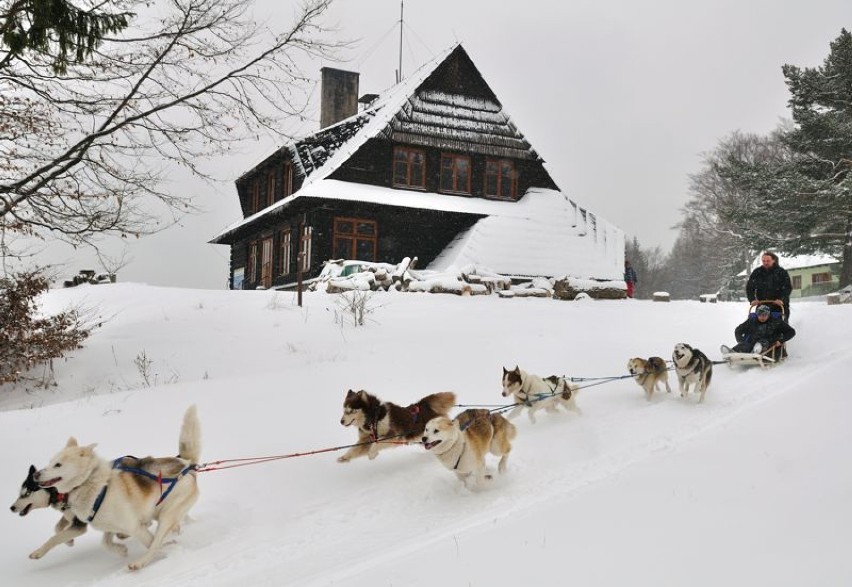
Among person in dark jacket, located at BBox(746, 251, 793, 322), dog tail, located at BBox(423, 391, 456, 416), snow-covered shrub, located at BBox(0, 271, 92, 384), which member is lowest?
dog tail, located at BBox(423, 391, 456, 416)

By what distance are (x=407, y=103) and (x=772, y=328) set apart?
56.3 feet

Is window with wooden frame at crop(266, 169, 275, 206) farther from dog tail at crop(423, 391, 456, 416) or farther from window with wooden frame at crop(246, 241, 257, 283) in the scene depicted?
dog tail at crop(423, 391, 456, 416)

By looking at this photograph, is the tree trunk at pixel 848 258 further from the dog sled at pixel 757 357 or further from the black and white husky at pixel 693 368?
the black and white husky at pixel 693 368

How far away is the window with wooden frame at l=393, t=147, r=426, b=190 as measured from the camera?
23.4 metres

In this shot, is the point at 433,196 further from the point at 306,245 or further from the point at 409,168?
the point at 306,245

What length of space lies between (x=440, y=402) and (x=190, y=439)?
2746 millimetres

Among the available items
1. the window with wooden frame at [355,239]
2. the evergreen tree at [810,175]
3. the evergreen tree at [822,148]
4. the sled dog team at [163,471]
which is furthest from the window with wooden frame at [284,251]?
the evergreen tree at [822,148]

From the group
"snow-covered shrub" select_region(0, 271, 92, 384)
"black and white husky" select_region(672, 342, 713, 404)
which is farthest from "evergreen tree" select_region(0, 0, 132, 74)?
"black and white husky" select_region(672, 342, 713, 404)

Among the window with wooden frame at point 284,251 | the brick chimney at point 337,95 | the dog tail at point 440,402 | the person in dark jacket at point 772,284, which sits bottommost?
the dog tail at point 440,402

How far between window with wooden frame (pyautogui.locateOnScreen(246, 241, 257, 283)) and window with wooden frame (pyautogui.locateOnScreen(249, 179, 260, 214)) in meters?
1.72

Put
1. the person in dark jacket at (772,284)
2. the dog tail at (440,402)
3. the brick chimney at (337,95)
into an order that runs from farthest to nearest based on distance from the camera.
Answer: the brick chimney at (337,95), the person in dark jacket at (772,284), the dog tail at (440,402)

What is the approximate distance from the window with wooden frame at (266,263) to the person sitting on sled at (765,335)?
65.4 feet

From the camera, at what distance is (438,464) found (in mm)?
6238

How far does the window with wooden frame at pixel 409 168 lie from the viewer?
923 inches
